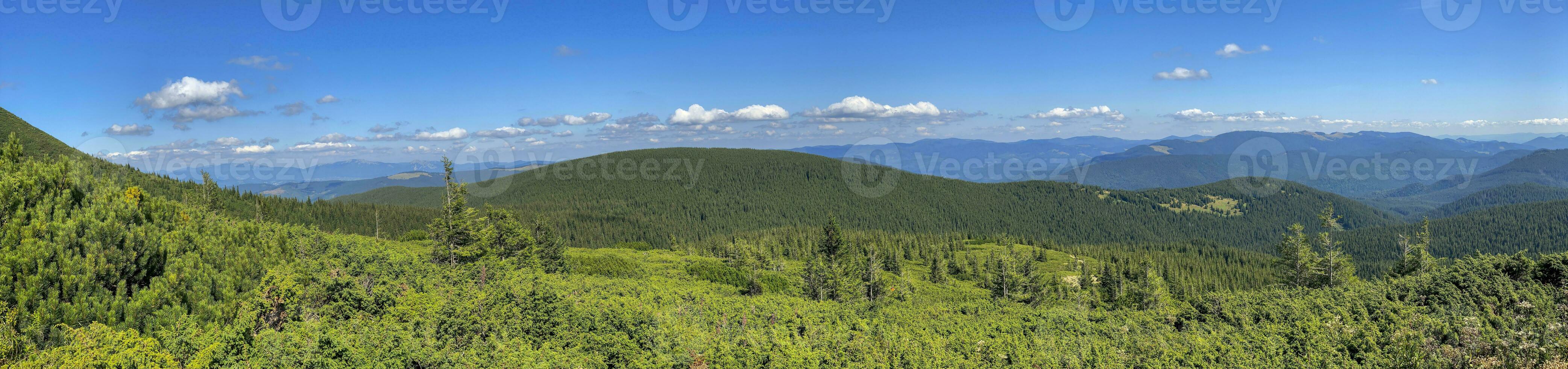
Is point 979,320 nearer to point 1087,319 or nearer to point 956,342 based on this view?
point 1087,319

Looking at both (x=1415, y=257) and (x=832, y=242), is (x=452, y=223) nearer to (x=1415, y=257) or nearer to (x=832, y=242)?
(x=832, y=242)

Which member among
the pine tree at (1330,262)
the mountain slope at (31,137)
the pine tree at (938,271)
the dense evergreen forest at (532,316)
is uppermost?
the mountain slope at (31,137)

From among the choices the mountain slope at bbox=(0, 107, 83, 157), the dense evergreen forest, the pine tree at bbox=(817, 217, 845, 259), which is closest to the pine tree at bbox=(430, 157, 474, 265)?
the dense evergreen forest

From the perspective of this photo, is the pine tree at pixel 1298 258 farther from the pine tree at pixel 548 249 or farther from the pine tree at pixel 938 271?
the pine tree at pixel 548 249

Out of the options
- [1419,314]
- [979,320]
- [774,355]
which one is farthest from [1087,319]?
[774,355]

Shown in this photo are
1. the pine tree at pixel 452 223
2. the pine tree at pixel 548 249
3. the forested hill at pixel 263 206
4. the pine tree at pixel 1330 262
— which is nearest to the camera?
the pine tree at pixel 452 223

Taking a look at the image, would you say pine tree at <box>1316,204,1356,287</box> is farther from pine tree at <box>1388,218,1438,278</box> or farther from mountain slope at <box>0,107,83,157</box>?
mountain slope at <box>0,107,83,157</box>

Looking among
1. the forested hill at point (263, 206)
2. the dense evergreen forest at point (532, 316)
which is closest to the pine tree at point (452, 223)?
the dense evergreen forest at point (532, 316)
